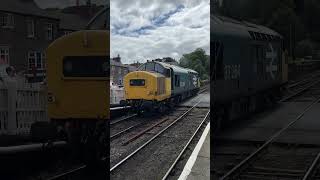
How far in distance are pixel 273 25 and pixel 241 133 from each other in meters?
0.59

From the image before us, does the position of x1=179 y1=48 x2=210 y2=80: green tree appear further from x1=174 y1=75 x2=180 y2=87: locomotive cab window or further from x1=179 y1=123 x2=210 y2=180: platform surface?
x1=179 y1=123 x2=210 y2=180: platform surface

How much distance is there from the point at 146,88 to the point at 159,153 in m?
0.31

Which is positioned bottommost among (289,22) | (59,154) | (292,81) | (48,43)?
(59,154)

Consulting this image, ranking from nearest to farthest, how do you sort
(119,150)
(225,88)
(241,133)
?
(119,150) < (225,88) < (241,133)

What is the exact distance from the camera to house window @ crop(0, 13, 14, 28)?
1686 mm

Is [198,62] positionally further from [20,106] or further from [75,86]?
[20,106]

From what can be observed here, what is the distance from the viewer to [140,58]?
5.86 ft

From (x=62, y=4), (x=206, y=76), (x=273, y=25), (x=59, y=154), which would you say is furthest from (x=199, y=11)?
(x=59, y=154)

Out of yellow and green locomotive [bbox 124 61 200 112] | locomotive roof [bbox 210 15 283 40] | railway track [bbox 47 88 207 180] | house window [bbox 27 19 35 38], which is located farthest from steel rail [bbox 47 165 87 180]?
locomotive roof [bbox 210 15 283 40]

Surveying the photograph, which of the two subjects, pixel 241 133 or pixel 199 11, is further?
pixel 241 133

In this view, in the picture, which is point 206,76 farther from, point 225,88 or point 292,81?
point 292,81

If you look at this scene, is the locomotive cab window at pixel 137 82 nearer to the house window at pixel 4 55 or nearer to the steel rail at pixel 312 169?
the house window at pixel 4 55

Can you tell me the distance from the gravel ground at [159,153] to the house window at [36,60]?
0.56 m

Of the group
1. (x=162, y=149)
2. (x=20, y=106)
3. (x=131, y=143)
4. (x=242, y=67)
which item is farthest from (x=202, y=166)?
(x=20, y=106)
